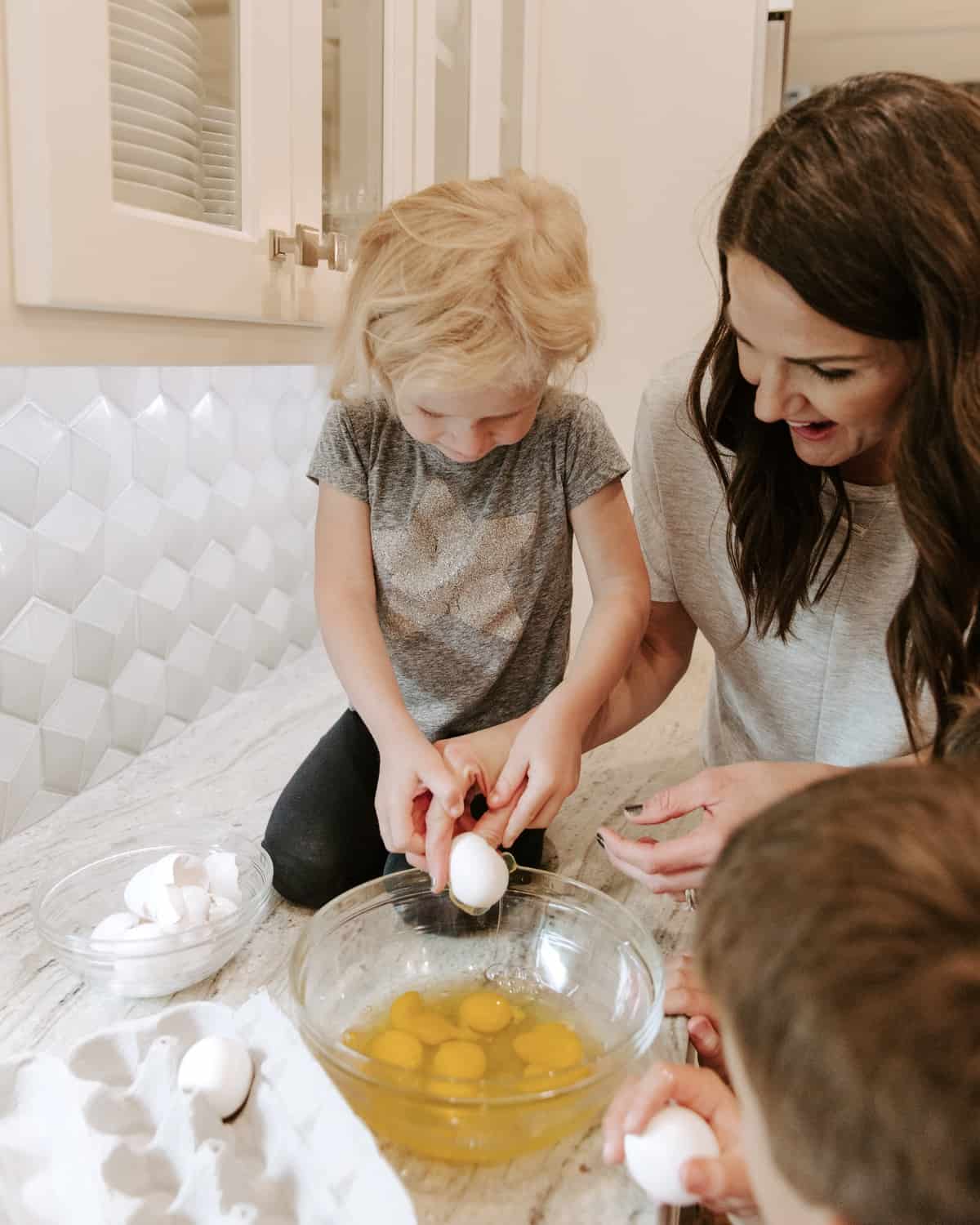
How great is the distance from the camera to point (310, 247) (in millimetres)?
1072

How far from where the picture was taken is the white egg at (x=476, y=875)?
86 centimetres

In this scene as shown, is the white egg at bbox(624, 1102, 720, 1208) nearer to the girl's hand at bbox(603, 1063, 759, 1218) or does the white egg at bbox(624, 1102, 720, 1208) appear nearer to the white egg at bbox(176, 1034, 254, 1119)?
the girl's hand at bbox(603, 1063, 759, 1218)

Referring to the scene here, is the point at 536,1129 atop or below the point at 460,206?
below

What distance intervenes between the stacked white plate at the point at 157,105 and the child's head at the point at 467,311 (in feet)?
0.59

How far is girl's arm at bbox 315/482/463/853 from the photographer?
3.09 feet

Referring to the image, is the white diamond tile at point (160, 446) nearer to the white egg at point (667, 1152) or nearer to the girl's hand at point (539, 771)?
the girl's hand at point (539, 771)

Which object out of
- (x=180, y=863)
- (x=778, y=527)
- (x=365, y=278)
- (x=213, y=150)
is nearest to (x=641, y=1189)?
(x=180, y=863)

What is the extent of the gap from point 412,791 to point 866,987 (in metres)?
0.61

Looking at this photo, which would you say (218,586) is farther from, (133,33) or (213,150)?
(133,33)

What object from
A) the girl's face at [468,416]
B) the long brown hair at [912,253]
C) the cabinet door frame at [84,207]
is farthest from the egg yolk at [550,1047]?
the cabinet door frame at [84,207]

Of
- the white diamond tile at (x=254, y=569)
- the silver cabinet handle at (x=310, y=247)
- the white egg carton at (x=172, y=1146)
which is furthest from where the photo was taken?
the white diamond tile at (x=254, y=569)

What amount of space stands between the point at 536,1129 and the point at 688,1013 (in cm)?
20

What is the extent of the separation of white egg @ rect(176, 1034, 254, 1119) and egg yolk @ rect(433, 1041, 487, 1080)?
0.43 feet

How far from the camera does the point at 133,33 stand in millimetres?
837
